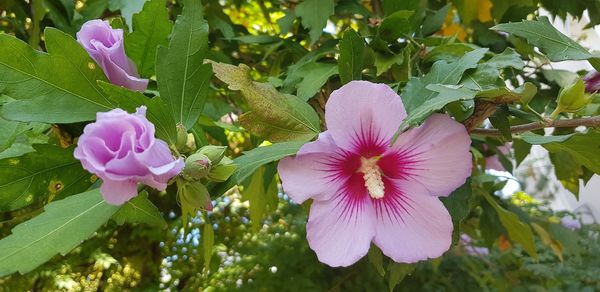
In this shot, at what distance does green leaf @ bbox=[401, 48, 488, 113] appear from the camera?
47 cm

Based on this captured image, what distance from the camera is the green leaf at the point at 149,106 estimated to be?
1.31 feet

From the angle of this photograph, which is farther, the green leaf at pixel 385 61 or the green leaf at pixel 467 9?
the green leaf at pixel 467 9

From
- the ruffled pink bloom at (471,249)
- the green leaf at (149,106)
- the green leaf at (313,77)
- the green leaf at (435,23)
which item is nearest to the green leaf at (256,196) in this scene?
the green leaf at (313,77)

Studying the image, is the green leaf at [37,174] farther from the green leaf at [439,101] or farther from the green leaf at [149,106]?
the green leaf at [439,101]

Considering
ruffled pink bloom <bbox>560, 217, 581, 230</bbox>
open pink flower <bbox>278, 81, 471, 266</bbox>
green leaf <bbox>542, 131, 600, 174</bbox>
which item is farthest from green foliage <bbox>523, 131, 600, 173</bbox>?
ruffled pink bloom <bbox>560, 217, 581, 230</bbox>

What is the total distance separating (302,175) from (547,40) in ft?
0.72

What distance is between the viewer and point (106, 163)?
12.4 inches

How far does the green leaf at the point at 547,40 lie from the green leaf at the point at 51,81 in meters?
0.30

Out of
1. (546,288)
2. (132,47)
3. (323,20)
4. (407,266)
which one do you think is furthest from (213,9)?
(546,288)

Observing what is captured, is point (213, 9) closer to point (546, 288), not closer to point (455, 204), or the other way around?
point (455, 204)

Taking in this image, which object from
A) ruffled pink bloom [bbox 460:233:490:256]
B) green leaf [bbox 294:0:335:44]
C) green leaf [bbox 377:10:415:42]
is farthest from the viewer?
ruffled pink bloom [bbox 460:233:490:256]

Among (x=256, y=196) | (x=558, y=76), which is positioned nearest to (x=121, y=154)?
(x=256, y=196)

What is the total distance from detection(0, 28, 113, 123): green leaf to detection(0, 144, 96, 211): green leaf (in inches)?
2.9

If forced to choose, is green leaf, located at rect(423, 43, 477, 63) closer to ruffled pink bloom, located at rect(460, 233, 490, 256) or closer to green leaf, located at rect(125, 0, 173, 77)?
green leaf, located at rect(125, 0, 173, 77)
